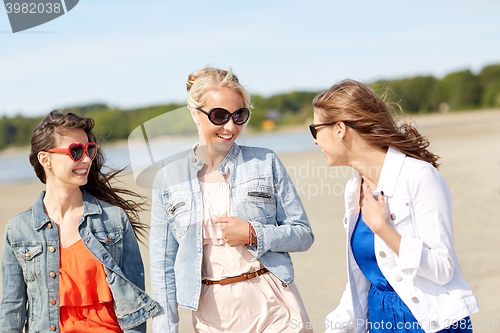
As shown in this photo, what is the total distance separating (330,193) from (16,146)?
42.3 m

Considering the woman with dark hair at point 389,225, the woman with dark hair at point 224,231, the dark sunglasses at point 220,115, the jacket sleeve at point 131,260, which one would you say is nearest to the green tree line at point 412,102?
the jacket sleeve at point 131,260

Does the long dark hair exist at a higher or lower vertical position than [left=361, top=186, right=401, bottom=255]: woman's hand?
higher

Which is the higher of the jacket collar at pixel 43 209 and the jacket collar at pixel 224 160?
the jacket collar at pixel 224 160

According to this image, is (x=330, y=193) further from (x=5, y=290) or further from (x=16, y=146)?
(x=16, y=146)

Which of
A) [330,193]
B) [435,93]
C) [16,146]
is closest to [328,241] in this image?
[330,193]

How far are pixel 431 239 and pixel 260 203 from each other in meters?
0.97

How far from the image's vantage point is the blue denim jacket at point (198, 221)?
272 centimetres

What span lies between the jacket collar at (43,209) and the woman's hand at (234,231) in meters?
0.87

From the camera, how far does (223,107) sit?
277cm

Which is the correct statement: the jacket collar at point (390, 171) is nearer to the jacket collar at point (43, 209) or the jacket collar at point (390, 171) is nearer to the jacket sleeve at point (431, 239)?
the jacket sleeve at point (431, 239)

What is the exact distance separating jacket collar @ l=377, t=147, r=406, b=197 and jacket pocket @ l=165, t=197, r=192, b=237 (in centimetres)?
108

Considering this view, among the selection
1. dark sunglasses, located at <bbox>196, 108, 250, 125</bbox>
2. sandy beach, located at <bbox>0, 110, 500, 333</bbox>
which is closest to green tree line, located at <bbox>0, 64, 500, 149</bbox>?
sandy beach, located at <bbox>0, 110, 500, 333</bbox>

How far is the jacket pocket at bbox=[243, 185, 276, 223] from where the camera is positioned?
279 centimetres

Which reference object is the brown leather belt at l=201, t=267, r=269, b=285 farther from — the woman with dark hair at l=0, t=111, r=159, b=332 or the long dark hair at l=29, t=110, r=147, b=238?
the long dark hair at l=29, t=110, r=147, b=238
